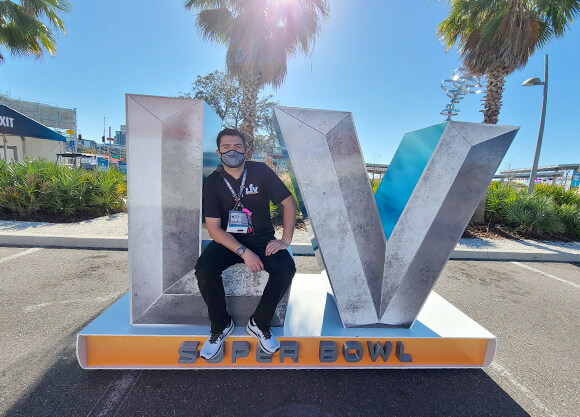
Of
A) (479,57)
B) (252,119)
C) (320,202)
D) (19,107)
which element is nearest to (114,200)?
(252,119)

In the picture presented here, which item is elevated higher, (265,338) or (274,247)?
(274,247)

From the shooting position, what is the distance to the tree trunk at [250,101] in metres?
8.57

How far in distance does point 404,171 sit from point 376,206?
0.68 metres

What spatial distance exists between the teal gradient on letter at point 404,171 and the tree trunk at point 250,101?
20.7ft

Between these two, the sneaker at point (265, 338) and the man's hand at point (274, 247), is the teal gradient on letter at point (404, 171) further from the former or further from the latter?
the sneaker at point (265, 338)

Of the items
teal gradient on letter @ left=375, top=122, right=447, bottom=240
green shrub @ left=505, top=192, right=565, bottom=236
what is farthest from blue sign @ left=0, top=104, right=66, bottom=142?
green shrub @ left=505, top=192, right=565, bottom=236

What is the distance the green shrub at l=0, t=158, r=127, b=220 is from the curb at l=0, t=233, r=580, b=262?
1738 millimetres

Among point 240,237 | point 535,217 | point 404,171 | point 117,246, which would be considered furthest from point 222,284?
point 535,217

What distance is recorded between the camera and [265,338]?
1986 millimetres

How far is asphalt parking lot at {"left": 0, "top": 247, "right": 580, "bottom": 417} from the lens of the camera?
1.77 m

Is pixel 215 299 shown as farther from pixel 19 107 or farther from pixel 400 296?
pixel 19 107

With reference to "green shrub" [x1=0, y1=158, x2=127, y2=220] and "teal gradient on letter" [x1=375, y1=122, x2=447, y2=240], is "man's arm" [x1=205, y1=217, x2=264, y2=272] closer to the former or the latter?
"teal gradient on letter" [x1=375, y1=122, x2=447, y2=240]

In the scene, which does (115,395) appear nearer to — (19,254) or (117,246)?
(117,246)

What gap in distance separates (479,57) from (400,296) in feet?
29.5
